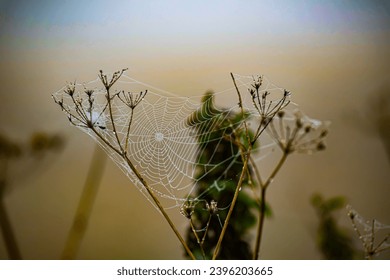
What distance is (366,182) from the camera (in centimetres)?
104

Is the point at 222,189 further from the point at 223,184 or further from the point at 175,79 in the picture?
the point at 175,79

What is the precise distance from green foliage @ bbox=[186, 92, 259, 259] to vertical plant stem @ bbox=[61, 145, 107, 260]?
0.26m

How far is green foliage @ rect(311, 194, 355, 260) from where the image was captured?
99cm

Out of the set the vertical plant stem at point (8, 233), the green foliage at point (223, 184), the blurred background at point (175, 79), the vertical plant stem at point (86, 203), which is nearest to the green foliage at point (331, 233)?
the blurred background at point (175, 79)

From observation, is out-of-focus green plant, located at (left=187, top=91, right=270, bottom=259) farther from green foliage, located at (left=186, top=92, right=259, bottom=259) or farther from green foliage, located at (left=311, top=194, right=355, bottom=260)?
green foliage, located at (left=311, top=194, right=355, bottom=260)

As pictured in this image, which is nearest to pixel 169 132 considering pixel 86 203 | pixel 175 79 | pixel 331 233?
pixel 175 79

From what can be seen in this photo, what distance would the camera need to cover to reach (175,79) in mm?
1057

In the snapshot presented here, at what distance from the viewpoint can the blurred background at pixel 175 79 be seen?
104 centimetres

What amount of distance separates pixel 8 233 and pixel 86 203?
8.0 inches

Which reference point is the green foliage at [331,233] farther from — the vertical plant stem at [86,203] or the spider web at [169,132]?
the vertical plant stem at [86,203]

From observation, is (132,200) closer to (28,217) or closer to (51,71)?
(28,217)

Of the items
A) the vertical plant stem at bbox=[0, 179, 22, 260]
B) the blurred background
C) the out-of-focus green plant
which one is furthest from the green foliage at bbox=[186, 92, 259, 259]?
the vertical plant stem at bbox=[0, 179, 22, 260]

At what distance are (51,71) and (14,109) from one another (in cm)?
13
